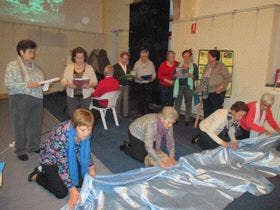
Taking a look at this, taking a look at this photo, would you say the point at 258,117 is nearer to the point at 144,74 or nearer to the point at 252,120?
the point at 252,120

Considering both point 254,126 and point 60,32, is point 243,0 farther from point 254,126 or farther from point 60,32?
point 60,32

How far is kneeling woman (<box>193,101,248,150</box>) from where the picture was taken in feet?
9.58

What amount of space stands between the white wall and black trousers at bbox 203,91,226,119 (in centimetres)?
49

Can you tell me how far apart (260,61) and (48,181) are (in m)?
3.58

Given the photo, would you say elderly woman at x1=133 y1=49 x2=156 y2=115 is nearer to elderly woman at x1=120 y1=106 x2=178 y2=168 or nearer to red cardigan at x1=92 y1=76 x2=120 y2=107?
red cardigan at x1=92 y1=76 x2=120 y2=107

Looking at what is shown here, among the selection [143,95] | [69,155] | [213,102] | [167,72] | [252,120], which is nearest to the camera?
[69,155]

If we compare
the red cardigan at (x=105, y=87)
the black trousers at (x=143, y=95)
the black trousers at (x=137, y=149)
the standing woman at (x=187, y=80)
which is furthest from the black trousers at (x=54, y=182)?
the black trousers at (x=143, y=95)

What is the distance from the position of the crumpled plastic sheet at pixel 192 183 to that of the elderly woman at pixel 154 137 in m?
0.17

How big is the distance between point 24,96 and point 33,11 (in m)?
5.12

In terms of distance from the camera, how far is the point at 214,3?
4961 mm

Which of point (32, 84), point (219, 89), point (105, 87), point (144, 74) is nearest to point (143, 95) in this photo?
point (144, 74)

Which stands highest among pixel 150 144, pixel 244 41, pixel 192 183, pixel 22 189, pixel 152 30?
pixel 152 30

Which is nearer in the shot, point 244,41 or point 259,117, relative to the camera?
point 259,117

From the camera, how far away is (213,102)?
4.37 meters
